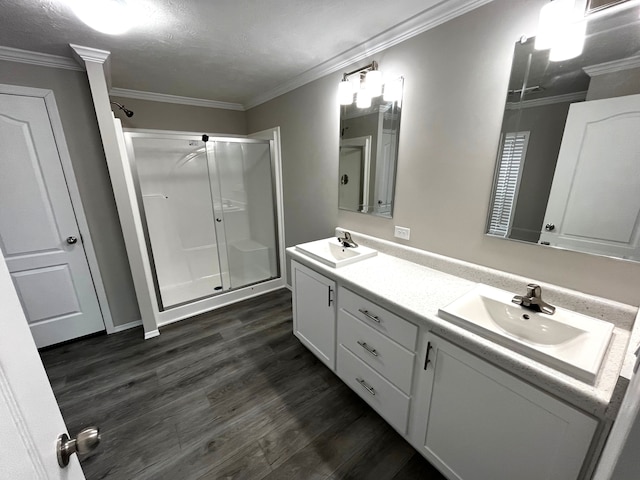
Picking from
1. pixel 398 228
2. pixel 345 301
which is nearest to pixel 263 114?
pixel 398 228

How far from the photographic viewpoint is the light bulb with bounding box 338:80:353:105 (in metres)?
1.97

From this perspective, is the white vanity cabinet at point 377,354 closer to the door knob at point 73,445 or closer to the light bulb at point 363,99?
the door knob at point 73,445

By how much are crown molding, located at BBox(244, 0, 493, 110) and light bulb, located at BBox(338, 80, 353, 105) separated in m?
0.16

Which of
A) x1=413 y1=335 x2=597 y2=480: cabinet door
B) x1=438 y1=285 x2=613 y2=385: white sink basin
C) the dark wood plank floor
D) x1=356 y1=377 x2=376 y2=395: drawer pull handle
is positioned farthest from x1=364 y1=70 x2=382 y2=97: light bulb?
the dark wood plank floor

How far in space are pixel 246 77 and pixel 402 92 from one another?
1482mm

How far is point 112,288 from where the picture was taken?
7.86 ft

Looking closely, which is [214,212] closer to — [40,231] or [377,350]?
A: [40,231]

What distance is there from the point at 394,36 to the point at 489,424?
2.10m

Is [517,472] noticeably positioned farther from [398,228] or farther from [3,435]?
[3,435]

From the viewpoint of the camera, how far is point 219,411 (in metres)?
1.68

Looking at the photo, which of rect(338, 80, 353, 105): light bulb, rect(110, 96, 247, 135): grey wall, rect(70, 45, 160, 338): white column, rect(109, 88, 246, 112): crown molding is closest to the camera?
rect(70, 45, 160, 338): white column

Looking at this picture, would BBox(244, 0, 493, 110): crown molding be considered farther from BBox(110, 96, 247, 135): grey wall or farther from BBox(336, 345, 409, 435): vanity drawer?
BBox(336, 345, 409, 435): vanity drawer

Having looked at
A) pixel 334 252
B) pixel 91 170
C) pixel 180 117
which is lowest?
pixel 334 252

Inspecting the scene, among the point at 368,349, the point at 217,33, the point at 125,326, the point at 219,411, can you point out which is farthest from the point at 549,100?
the point at 125,326
